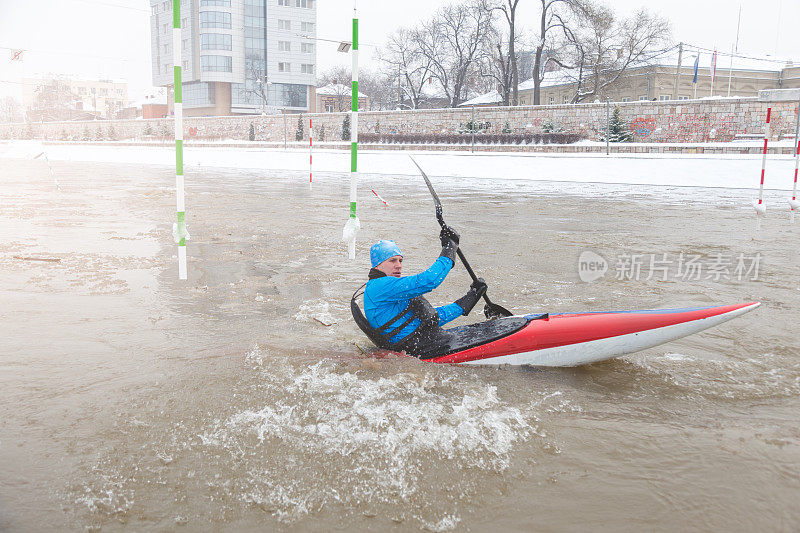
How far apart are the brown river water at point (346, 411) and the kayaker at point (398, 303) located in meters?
0.17

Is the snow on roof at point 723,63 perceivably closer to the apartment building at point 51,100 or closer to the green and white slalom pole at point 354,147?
the green and white slalom pole at point 354,147

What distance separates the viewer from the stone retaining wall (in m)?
24.0

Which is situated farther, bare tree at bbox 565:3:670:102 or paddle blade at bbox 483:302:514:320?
bare tree at bbox 565:3:670:102

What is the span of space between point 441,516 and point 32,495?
162 cm

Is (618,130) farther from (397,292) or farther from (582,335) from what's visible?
(397,292)

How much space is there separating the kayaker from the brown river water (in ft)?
0.54

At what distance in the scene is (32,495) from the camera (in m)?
2.45

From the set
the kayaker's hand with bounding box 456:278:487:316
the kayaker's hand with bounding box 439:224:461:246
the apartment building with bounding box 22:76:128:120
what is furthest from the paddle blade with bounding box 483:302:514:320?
the apartment building with bounding box 22:76:128:120

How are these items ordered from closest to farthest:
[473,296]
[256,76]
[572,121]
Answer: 1. [473,296]
2. [572,121]
3. [256,76]

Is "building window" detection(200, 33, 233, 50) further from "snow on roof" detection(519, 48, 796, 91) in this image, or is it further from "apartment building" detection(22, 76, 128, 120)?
"snow on roof" detection(519, 48, 796, 91)

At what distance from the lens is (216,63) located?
2424 inches

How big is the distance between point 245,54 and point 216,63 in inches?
132

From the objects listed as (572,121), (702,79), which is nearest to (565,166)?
(572,121)

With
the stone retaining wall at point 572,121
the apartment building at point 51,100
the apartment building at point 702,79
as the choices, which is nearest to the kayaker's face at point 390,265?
the stone retaining wall at point 572,121
